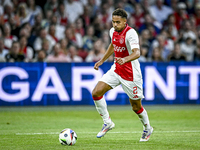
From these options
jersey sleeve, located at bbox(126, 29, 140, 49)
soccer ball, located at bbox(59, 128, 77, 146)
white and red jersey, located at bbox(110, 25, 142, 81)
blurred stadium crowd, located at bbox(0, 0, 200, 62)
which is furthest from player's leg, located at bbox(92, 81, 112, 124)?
blurred stadium crowd, located at bbox(0, 0, 200, 62)

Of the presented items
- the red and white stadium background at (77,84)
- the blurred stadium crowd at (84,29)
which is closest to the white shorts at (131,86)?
the red and white stadium background at (77,84)

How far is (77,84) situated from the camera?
11.8m

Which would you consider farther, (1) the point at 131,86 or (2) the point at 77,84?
(2) the point at 77,84

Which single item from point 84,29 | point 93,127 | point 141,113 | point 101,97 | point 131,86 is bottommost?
point 93,127

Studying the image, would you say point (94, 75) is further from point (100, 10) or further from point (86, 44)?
point (100, 10)

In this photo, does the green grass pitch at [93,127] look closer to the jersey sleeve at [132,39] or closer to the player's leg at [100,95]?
the player's leg at [100,95]

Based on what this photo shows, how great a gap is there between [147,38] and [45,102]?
4.89 metres

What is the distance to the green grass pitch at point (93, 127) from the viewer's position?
6.02 meters

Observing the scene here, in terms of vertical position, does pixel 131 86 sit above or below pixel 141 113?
above

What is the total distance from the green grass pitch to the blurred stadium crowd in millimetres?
2050

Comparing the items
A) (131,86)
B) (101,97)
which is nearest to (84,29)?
(101,97)

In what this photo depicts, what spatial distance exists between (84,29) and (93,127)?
22.5 ft

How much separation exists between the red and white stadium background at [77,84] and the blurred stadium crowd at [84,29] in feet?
2.07

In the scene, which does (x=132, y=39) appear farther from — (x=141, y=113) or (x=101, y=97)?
(x=141, y=113)
